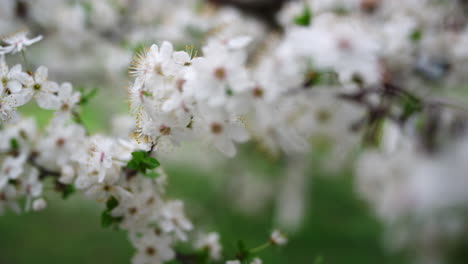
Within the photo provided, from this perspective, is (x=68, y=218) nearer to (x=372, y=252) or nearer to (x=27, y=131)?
(x=372, y=252)

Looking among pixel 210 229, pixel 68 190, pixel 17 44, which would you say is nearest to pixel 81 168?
pixel 68 190

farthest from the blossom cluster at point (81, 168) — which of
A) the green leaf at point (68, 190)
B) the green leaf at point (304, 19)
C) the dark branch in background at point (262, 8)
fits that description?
the dark branch in background at point (262, 8)

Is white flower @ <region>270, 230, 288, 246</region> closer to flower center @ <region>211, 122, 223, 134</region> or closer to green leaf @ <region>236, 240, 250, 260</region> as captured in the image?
green leaf @ <region>236, 240, 250, 260</region>

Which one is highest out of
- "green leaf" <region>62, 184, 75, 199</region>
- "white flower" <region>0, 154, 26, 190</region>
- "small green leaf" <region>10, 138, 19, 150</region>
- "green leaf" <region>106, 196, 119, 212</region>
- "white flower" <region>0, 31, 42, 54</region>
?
"white flower" <region>0, 31, 42, 54</region>

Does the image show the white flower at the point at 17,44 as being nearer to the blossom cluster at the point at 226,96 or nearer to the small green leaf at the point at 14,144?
the blossom cluster at the point at 226,96

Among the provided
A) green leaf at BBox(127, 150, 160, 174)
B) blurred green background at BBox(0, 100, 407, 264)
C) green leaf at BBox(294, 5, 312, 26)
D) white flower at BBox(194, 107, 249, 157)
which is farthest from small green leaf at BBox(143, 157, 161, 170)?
blurred green background at BBox(0, 100, 407, 264)

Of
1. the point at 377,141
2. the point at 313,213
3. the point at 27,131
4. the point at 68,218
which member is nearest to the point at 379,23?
the point at 377,141

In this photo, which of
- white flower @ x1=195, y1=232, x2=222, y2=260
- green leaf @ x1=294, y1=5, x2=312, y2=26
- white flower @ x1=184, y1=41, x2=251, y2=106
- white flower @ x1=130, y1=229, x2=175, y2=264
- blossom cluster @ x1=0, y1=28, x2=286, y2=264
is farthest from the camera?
green leaf @ x1=294, y1=5, x2=312, y2=26
